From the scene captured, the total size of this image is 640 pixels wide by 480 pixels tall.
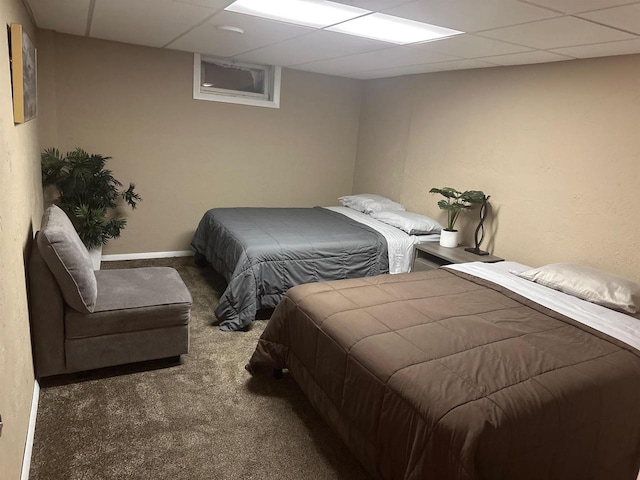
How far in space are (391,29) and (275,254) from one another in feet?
5.73

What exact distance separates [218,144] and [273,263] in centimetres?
201

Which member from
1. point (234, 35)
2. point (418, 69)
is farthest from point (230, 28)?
point (418, 69)

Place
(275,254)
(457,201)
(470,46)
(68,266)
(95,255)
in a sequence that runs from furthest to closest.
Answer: (457,201)
(95,255)
(275,254)
(470,46)
(68,266)

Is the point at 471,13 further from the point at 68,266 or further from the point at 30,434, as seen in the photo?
the point at 30,434

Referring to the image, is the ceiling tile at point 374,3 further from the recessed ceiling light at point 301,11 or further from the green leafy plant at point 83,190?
the green leafy plant at point 83,190

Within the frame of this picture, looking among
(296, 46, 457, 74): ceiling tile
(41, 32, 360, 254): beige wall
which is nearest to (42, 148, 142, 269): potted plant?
(41, 32, 360, 254): beige wall

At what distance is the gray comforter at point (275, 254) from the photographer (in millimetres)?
3271

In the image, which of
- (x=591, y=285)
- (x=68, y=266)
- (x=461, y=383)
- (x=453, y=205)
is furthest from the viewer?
(x=453, y=205)

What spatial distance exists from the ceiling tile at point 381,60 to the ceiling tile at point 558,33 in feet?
2.60

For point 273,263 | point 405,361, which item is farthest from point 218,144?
point 405,361

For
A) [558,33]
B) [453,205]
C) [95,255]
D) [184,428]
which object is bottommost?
[184,428]

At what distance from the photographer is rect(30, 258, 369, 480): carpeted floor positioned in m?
1.94

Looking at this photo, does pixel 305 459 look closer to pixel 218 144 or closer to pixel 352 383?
pixel 352 383

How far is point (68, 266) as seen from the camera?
7.45 ft
